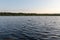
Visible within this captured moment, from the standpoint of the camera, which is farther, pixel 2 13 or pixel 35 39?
pixel 2 13

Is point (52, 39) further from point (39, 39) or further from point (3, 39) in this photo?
point (3, 39)

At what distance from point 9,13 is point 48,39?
17543cm

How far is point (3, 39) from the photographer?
18.7m

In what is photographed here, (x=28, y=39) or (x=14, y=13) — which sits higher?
(x=28, y=39)

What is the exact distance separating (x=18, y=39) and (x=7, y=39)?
4.90 ft

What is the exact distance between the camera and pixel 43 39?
1852 centimetres

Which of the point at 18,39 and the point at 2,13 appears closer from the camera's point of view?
the point at 18,39

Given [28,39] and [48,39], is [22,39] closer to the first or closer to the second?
[28,39]

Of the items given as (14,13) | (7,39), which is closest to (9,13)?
(14,13)

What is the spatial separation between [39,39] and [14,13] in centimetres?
17934

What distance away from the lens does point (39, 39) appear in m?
18.5

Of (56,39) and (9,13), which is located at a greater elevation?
(56,39)

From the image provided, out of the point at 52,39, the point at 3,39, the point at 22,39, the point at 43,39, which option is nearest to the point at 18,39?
the point at 22,39

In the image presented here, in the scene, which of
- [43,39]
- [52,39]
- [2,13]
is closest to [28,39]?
[43,39]
